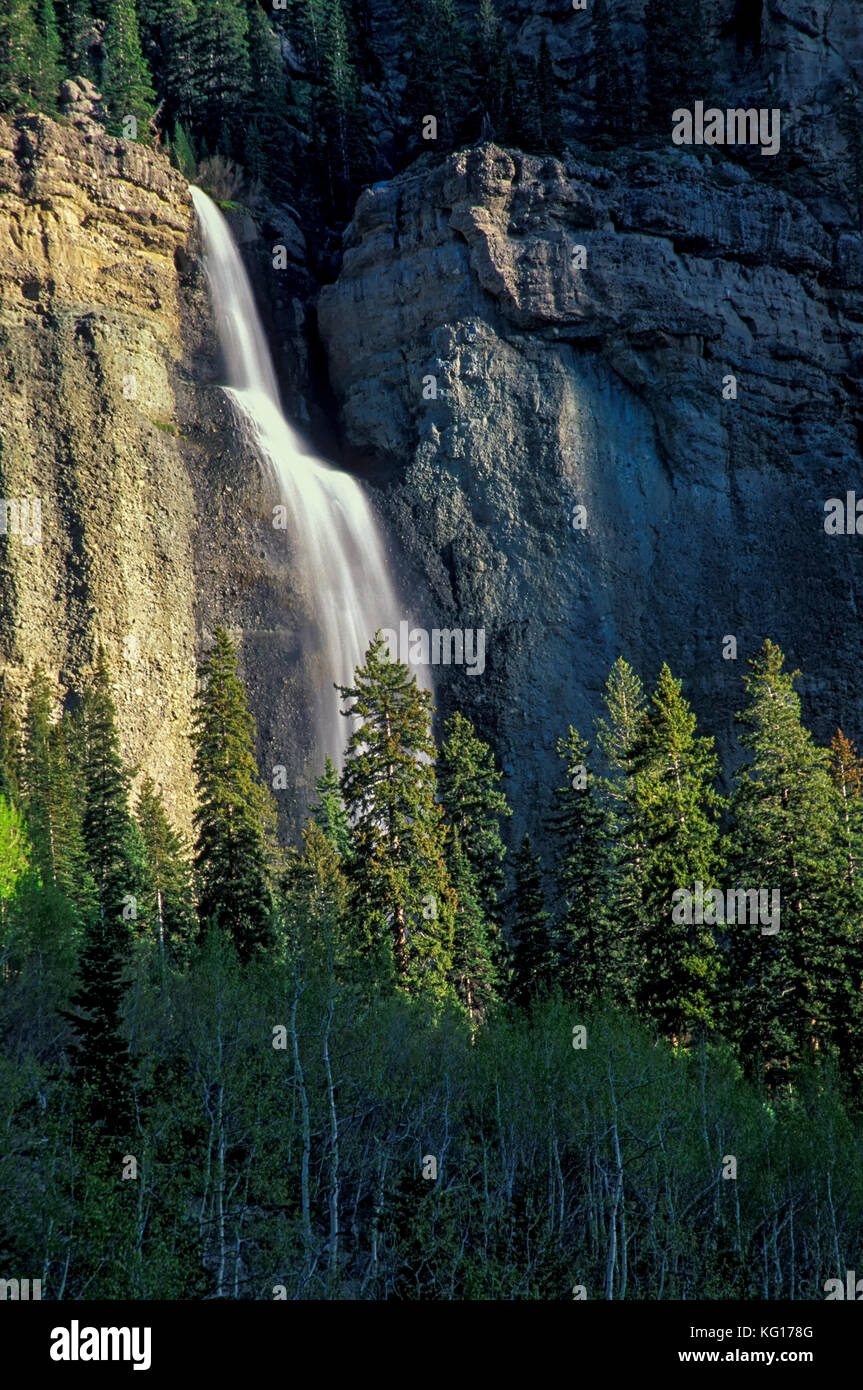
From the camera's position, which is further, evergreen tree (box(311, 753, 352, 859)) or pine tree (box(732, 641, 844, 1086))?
evergreen tree (box(311, 753, 352, 859))

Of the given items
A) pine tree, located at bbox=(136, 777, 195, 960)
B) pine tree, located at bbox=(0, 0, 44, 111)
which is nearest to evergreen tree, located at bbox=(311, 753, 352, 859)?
pine tree, located at bbox=(136, 777, 195, 960)

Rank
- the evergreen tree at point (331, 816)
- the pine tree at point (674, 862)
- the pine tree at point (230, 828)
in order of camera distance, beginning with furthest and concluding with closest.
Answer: the evergreen tree at point (331, 816) < the pine tree at point (230, 828) < the pine tree at point (674, 862)

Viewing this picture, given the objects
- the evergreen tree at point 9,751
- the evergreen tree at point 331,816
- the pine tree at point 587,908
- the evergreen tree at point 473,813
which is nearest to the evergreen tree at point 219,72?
the evergreen tree at point 9,751

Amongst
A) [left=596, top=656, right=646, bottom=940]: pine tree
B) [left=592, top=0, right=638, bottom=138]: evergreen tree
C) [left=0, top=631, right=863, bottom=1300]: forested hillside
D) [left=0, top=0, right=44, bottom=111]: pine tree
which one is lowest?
[left=0, top=631, right=863, bottom=1300]: forested hillside

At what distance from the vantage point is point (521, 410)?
59406mm

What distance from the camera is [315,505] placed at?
57625mm

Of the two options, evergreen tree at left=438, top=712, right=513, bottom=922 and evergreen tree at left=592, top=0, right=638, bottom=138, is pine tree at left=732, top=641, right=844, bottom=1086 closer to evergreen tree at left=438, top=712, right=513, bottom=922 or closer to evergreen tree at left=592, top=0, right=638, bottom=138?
evergreen tree at left=438, top=712, right=513, bottom=922

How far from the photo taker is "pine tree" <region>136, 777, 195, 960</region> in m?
39.9

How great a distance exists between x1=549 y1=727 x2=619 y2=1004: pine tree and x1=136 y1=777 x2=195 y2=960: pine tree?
11806 mm

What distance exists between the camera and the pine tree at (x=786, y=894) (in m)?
30.0

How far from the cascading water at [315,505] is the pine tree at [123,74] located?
16.0 ft

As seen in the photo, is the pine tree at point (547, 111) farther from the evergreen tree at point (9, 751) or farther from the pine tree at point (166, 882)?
the pine tree at point (166, 882)

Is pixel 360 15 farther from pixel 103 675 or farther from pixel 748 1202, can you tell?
pixel 748 1202

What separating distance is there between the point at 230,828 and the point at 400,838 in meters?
5.40
